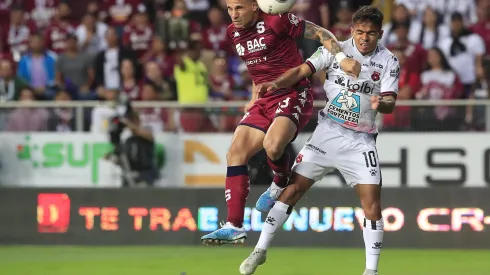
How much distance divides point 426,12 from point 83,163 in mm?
5521

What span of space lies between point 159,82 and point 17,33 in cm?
437

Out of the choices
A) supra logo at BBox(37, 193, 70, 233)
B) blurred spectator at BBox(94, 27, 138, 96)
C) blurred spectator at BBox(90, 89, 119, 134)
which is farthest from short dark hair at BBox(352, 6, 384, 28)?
blurred spectator at BBox(94, 27, 138, 96)

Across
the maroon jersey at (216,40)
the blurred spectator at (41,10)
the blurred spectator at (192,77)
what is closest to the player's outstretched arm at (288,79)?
the blurred spectator at (192,77)

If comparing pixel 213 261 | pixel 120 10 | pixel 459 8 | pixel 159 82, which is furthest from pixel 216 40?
pixel 213 261

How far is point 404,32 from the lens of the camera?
1591cm

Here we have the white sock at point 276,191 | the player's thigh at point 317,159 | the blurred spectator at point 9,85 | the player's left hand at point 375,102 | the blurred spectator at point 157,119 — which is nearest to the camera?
the player's left hand at point 375,102

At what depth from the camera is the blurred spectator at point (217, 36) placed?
16906mm

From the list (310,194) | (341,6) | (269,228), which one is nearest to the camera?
(269,228)

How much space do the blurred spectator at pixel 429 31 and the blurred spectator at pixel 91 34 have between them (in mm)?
4892

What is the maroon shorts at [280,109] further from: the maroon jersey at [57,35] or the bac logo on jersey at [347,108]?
the maroon jersey at [57,35]

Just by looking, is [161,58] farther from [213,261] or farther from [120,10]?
[213,261]

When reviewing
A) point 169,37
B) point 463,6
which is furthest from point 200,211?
point 463,6

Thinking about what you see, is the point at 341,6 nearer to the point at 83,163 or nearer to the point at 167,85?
the point at 167,85

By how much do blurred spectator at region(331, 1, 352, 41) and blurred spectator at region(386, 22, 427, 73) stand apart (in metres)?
0.73
